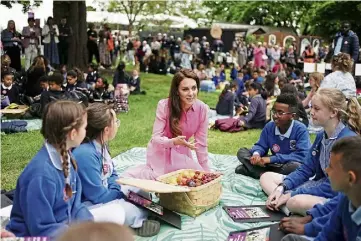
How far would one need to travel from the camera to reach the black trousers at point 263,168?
15.4 feet

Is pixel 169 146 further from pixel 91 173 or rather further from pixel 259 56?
pixel 259 56

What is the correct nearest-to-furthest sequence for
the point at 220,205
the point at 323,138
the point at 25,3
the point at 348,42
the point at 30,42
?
the point at 323,138, the point at 220,205, the point at 348,42, the point at 25,3, the point at 30,42

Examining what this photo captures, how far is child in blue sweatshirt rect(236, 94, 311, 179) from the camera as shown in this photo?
4711 millimetres

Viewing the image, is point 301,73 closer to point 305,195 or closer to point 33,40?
point 33,40

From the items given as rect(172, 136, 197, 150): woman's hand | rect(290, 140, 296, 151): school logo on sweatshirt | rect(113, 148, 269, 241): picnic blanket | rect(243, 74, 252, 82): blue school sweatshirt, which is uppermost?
rect(172, 136, 197, 150): woman's hand

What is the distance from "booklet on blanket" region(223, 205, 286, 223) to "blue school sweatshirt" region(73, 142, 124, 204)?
3.53 ft

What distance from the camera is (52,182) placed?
2682 millimetres

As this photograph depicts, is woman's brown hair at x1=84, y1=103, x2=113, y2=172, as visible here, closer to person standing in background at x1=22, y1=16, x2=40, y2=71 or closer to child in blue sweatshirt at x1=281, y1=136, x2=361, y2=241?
child in blue sweatshirt at x1=281, y1=136, x2=361, y2=241

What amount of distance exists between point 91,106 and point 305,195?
1776 millimetres

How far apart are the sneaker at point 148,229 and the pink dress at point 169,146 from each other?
2.70ft

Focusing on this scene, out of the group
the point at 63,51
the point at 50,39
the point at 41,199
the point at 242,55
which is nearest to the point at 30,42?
the point at 50,39

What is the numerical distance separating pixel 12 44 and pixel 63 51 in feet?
7.28

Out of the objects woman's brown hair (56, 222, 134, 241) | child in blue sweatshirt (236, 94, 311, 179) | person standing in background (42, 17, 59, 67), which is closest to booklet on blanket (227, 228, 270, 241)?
child in blue sweatshirt (236, 94, 311, 179)

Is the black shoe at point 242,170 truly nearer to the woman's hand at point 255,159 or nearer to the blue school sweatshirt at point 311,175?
the woman's hand at point 255,159
